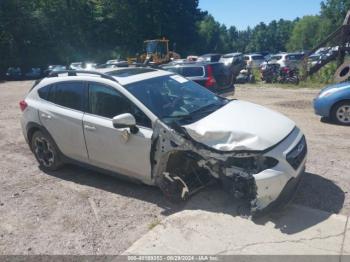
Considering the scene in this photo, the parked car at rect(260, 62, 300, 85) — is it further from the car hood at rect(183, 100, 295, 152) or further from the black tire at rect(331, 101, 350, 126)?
the car hood at rect(183, 100, 295, 152)

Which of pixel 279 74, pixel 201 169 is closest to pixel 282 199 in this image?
pixel 201 169

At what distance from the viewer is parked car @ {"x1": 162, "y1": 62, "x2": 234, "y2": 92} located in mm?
11453

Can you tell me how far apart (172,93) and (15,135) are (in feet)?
18.0

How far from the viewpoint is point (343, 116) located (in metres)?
8.76

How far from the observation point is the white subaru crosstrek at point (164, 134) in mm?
4082

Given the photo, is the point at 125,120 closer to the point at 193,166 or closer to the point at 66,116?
the point at 193,166

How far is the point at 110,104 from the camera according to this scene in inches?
202

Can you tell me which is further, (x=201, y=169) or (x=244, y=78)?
(x=244, y=78)

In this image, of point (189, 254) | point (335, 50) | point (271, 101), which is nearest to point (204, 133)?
point (189, 254)

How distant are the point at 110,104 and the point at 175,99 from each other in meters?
0.88

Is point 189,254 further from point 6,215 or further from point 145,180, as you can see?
point 6,215

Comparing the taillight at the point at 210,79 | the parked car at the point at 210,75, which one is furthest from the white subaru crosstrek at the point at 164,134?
the parked car at the point at 210,75

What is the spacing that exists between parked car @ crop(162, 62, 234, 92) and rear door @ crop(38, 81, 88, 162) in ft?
20.2

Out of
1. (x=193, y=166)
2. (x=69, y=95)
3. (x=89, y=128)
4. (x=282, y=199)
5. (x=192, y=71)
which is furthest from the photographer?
(x=192, y=71)
